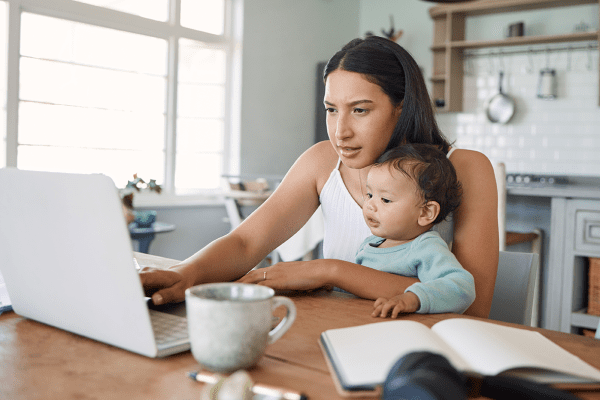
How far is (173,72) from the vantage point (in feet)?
14.6

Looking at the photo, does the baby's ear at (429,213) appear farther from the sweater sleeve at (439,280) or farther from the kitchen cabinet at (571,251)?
the kitchen cabinet at (571,251)

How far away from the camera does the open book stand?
0.52 meters

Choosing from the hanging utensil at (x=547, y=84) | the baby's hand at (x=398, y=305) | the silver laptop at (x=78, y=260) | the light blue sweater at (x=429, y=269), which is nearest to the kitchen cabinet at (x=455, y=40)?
the hanging utensil at (x=547, y=84)

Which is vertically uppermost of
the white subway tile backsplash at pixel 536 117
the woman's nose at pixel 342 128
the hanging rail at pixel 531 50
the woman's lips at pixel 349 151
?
the hanging rail at pixel 531 50

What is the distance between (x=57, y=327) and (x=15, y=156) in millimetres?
3359

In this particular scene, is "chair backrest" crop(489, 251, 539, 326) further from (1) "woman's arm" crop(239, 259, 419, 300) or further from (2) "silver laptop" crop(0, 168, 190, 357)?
(2) "silver laptop" crop(0, 168, 190, 357)

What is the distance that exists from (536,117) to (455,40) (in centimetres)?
104

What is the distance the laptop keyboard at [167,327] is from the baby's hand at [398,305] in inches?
11.5

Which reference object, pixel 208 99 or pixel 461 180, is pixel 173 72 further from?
pixel 461 180

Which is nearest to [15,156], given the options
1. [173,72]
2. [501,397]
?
[173,72]

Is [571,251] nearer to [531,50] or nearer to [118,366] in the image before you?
[118,366]

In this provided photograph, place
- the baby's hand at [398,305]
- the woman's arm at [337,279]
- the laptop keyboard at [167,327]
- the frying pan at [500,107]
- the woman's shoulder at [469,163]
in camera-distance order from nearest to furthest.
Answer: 1. the laptop keyboard at [167,327]
2. the baby's hand at [398,305]
3. the woman's arm at [337,279]
4. the woman's shoulder at [469,163]
5. the frying pan at [500,107]

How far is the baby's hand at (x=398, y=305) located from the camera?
80 cm

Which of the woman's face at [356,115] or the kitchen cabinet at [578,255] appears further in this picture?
the kitchen cabinet at [578,255]
